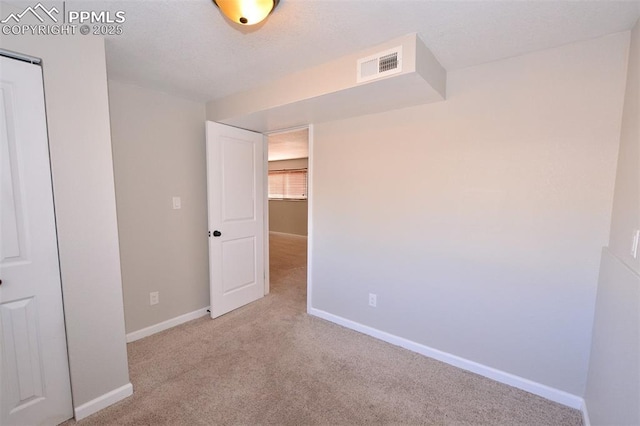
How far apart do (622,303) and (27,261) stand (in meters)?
2.92

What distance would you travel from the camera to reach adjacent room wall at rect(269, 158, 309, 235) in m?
7.52

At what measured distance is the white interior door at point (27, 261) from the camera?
1355 mm

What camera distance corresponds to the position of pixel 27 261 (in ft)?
4.67

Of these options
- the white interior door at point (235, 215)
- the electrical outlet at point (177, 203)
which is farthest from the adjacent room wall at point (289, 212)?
the electrical outlet at point (177, 203)

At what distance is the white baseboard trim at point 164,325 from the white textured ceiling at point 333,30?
2.24 metres

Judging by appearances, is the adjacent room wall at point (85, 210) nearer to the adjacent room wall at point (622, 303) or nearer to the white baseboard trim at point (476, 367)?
the white baseboard trim at point (476, 367)

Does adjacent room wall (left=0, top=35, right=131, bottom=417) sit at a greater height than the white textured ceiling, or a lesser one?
lesser

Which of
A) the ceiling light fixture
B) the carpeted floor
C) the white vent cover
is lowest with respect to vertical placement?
the carpeted floor

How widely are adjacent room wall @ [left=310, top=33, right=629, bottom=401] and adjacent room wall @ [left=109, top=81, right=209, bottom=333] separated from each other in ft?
5.05

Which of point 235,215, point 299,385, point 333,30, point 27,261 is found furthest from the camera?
point 235,215

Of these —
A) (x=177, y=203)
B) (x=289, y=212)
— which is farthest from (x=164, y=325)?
(x=289, y=212)

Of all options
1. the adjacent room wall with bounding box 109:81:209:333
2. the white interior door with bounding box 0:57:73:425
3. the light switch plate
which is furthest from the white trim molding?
the adjacent room wall with bounding box 109:81:209:333

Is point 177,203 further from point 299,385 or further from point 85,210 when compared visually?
point 299,385

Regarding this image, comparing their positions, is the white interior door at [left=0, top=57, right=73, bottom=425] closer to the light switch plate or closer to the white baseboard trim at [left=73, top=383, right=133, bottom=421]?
the white baseboard trim at [left=73, top=383, right=133, bottom=421]
